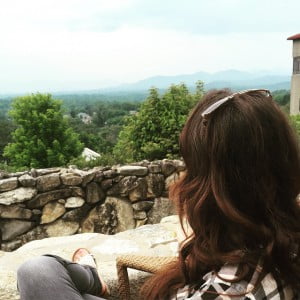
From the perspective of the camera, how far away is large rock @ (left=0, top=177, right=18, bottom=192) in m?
4.28

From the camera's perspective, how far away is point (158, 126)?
600cm

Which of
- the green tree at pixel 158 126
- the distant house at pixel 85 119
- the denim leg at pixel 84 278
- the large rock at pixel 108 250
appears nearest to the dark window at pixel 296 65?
the green tree at pixel 158 126

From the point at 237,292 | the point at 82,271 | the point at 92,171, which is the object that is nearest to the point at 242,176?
the point at 237,292

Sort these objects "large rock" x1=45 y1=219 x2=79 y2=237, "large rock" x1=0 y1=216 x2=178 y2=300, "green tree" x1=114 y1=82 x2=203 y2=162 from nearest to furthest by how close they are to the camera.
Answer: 1. "large rock" x1=0 y1=216 x2=178 y2=300
2. "large rock" x1=45 y1=219 x2=79 y2=237
3. "green tree" x1=114 y1=82 x2=203 y2=162

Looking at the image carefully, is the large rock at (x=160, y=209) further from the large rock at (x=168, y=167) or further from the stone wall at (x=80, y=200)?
the large rock at (x=168, y=167)

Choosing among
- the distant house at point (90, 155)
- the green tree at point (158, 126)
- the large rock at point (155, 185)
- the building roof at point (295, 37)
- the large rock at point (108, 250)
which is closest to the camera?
the large rock at point (108, 250)

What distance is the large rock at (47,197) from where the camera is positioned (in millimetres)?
4391

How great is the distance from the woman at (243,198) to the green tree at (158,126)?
185 inches

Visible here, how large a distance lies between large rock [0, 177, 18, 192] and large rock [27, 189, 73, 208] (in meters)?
0.24

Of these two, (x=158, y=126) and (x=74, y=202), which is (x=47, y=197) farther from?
(x=158, y=126)

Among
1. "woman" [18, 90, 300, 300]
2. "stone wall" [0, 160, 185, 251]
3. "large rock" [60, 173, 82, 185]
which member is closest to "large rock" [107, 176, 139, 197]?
"stone wall" [0, 160, 185, 251]

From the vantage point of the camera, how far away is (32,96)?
1091 centimetres

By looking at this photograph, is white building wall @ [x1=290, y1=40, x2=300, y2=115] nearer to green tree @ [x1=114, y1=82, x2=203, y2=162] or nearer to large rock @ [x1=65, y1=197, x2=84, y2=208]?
green tree @ [x1=114, y1=82, x2=203, y2=162]

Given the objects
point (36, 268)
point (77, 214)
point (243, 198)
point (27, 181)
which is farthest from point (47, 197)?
point (243, 198)
